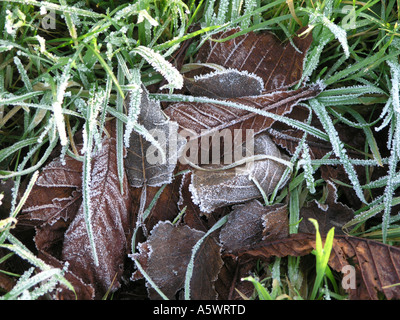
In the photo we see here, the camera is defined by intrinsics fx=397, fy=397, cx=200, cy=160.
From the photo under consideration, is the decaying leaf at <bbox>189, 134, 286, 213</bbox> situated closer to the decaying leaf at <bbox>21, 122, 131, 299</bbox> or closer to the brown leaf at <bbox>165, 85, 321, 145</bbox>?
the brown leaf at <bbox>165, 85, 321, 145</bbox>

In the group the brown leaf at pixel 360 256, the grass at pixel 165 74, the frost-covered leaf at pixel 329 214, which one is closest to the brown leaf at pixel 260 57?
the grass at pixel 165 74

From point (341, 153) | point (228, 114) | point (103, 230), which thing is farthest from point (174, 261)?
point (341, 153)

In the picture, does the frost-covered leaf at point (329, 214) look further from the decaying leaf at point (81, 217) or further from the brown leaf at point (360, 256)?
the decaying leaf at point (81, 217)

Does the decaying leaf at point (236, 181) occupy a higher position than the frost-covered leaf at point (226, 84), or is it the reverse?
the frost-covered leaf at point (226, 84)

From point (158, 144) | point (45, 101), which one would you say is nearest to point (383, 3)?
point (158, 144)

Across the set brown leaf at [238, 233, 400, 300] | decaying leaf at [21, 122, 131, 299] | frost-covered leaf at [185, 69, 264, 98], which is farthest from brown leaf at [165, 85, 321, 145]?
brown leaf at [238, 233, 400, 300]
